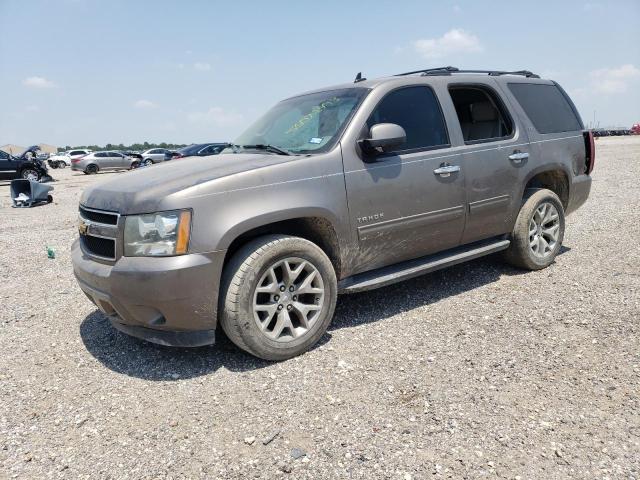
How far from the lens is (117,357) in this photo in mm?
3465

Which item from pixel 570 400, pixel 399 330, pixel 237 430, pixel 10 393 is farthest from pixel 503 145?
pixel 10 393

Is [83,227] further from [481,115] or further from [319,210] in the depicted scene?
[481,115]

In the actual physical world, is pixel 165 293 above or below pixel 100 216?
below

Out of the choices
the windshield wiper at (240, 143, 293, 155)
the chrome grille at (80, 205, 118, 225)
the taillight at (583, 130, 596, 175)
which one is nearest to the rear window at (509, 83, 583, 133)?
the taillight at (583, 130, 596, 175)

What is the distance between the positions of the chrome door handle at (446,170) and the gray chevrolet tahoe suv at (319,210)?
13 mm

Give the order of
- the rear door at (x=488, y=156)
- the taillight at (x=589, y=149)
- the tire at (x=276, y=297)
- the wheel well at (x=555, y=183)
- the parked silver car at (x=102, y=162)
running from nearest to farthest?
the tire at (x=276, y=297), the rear door at (x=488, y=156), the wheel well at (x=555, y=183), the taillight at (x=589, y=149), the parked silver car at (x=102, y=162)

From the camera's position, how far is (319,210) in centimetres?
332

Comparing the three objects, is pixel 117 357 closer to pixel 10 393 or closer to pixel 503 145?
pixel 10 393

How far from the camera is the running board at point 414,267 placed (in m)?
3.60

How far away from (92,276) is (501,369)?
273 centimetres

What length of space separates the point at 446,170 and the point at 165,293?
8.07ft

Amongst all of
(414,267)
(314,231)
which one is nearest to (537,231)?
(414,267)

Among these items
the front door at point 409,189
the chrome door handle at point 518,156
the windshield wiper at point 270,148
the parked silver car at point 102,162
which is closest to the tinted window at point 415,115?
the front door at point 409,189

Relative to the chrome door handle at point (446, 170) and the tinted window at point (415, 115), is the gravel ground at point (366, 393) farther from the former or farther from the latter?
the tinted window at point (415, 115)
